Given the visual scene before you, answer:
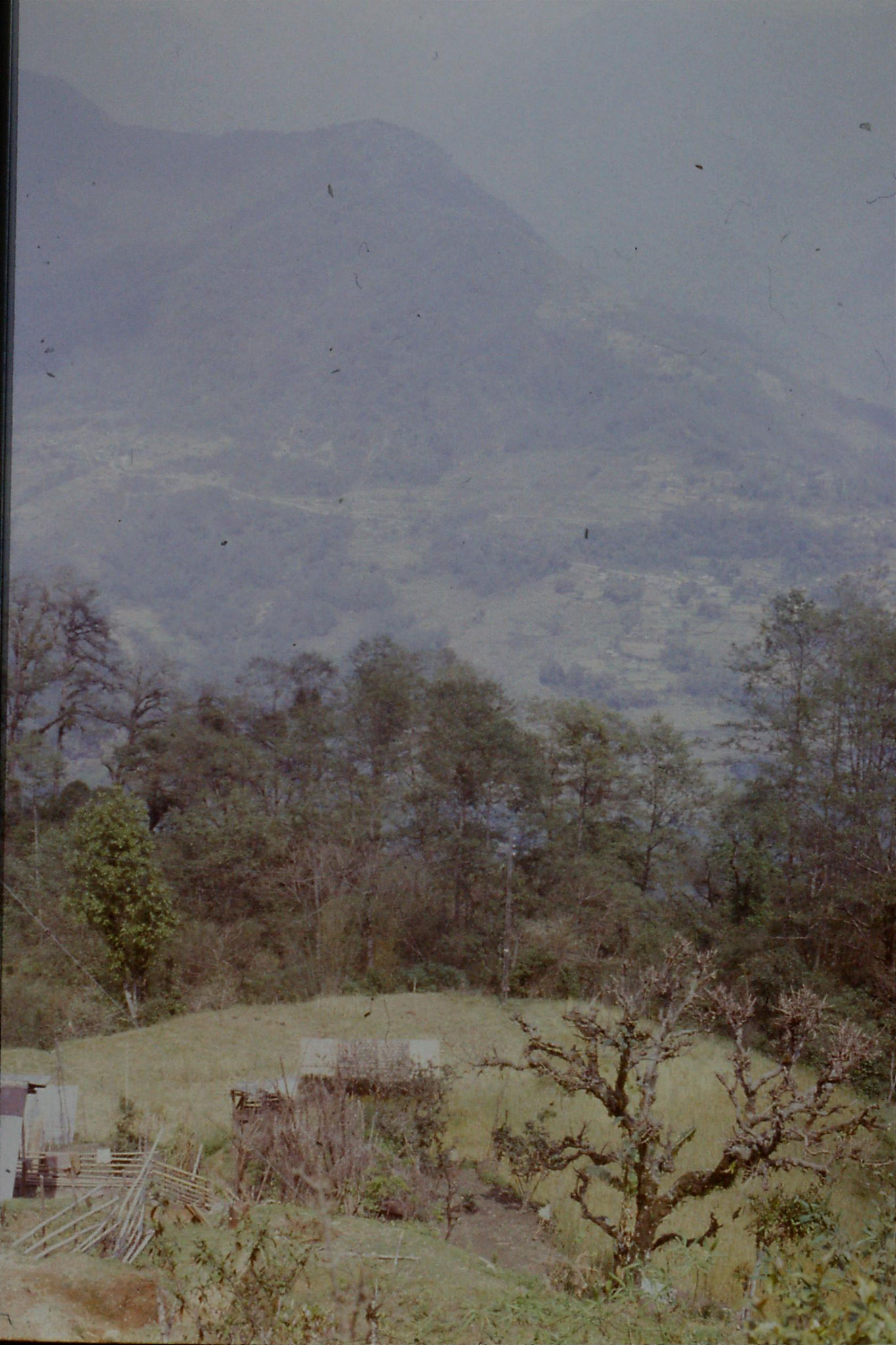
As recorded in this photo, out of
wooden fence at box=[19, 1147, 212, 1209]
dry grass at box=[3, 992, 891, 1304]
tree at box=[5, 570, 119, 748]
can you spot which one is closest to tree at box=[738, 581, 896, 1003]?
dry grass at box=[3, 992, 891, 1304]

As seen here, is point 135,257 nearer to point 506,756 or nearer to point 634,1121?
point 506,756

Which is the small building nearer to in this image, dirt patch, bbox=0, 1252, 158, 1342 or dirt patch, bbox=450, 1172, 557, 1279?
dirt patch, bbox=0, 1252, 158, 1342

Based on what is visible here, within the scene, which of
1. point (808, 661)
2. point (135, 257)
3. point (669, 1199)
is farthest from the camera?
point (135, 257)

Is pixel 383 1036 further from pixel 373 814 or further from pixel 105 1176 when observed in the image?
pixel 105 1176

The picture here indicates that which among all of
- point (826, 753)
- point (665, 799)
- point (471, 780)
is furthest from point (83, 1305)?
point (826, 753)

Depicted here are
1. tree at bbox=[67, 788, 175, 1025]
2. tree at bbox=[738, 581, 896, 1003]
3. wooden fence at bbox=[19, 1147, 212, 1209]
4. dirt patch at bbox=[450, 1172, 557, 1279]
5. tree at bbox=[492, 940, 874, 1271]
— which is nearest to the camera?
tree at bbox=[492, 940, 874, 1271]

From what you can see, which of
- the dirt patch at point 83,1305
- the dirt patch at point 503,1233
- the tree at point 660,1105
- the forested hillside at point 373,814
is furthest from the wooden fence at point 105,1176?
the tree at point 660,1105

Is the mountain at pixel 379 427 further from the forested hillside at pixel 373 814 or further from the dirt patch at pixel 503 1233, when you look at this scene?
the dirt patch at pixel 503 1233

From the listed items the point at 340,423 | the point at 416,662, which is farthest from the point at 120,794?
the point at 340,423
